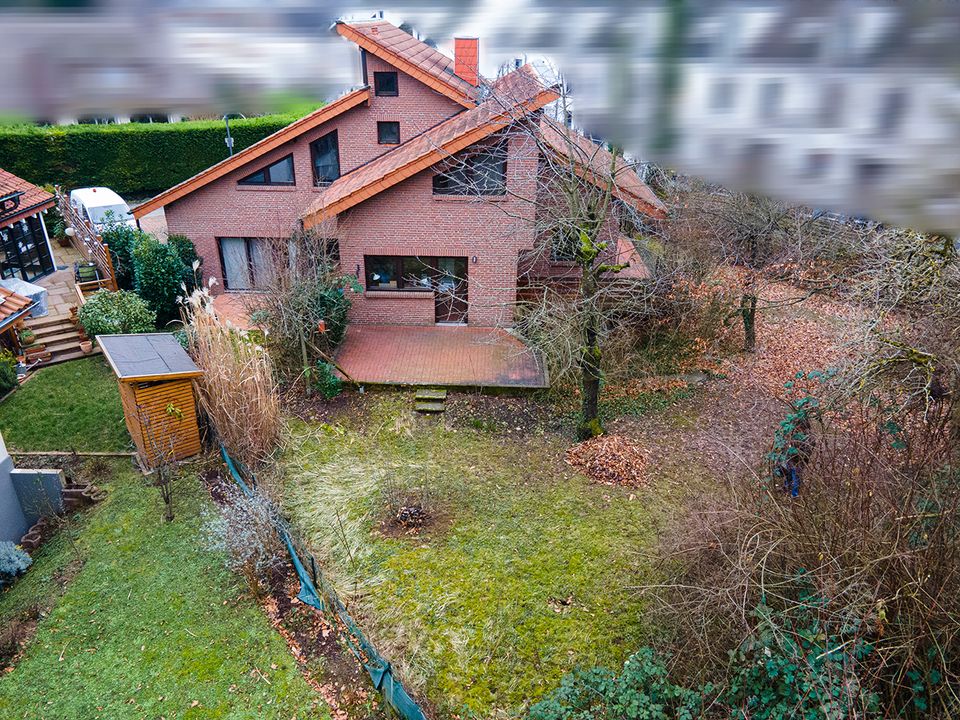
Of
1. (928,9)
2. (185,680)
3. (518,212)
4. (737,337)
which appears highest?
(928,9)

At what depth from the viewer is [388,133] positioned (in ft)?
56.9

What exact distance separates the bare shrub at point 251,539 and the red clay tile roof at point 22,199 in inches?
508

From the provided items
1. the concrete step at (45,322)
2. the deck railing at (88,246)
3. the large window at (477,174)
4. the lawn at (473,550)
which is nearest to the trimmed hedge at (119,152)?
the deck railing at (88,246)

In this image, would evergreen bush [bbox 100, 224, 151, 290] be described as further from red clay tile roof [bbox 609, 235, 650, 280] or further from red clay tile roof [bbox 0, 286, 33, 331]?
red clay tile roof [bbox 609, 235, 650, 280]

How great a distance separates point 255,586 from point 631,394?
782cm

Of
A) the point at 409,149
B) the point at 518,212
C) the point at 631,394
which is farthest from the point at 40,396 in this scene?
the point at 631,394

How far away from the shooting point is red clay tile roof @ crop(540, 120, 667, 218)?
989 cm

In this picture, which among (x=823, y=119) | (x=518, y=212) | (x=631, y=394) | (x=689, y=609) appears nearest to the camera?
(x=823, y=119)

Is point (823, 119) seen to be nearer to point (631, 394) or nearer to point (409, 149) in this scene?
point (631, 394)

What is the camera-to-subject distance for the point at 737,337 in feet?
49.1

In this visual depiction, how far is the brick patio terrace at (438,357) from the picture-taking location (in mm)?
13148

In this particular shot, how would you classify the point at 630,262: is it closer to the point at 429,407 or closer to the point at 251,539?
the point at 429,407

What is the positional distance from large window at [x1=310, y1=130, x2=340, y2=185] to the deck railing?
6201 mm

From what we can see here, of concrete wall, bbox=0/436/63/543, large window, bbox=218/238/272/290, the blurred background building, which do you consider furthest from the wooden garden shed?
the blurred background building
